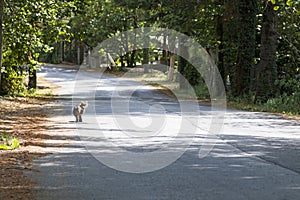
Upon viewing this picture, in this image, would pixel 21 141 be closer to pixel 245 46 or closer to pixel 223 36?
pixel 245 46

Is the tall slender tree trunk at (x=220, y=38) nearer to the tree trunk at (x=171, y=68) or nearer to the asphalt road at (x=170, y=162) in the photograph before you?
the asphalt road at (x=170, y=162)

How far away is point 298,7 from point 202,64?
12.1 metres

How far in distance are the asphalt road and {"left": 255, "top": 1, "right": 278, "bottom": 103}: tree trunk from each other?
10.1m

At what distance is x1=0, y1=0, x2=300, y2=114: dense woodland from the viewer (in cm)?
2306

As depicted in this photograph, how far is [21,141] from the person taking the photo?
14.1 meters

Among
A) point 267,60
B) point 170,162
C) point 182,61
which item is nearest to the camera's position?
point 170,162

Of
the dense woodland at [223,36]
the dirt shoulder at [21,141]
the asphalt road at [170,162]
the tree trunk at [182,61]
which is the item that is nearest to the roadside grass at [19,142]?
the dirt shoulder at [21,141]

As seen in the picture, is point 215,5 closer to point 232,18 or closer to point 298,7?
point 232,18

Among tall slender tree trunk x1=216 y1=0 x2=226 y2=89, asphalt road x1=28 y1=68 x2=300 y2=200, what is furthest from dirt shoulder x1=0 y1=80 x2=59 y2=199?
tall slender tree trunk x1=216 y1=0 x2=226 y2=89

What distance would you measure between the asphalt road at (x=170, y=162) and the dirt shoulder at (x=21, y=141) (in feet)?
0.83

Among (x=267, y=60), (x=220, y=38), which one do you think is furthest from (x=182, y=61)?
(x=267, y=60)

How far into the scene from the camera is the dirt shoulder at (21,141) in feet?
27.7

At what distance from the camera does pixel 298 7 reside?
99.1 ft

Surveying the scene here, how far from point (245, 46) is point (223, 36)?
3.73 meters
